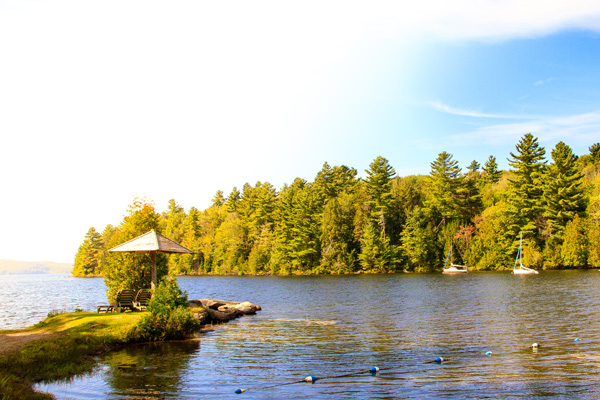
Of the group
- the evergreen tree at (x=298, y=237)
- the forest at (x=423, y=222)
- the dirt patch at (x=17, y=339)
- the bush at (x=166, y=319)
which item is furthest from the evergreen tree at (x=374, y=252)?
the dirt patch at (x=17, y=339)

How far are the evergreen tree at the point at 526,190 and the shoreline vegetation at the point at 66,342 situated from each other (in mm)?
69891

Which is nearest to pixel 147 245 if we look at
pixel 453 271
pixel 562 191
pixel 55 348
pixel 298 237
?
pixel 55 348

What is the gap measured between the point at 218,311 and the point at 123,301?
673 cm

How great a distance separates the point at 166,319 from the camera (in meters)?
17.8

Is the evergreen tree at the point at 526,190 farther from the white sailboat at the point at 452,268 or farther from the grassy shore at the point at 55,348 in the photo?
the grassy shore at the point at 55,348

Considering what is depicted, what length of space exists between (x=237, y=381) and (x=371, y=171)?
7909 cm

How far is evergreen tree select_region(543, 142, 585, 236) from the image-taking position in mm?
70438

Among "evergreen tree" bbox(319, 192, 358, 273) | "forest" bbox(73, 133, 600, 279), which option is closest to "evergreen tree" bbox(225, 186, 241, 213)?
"forest" bbox(73, 133, 600, 279)

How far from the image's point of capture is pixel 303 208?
3546 inches

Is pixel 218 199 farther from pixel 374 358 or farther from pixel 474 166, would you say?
pixel 374 358

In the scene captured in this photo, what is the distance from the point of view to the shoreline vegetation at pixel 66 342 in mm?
11521

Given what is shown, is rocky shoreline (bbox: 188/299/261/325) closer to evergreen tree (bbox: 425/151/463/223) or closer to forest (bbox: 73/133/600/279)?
forest (bbox: 73/133/600/279)

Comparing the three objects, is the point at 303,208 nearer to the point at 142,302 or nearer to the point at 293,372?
the point at 142,302

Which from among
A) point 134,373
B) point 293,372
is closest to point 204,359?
point 134,373
